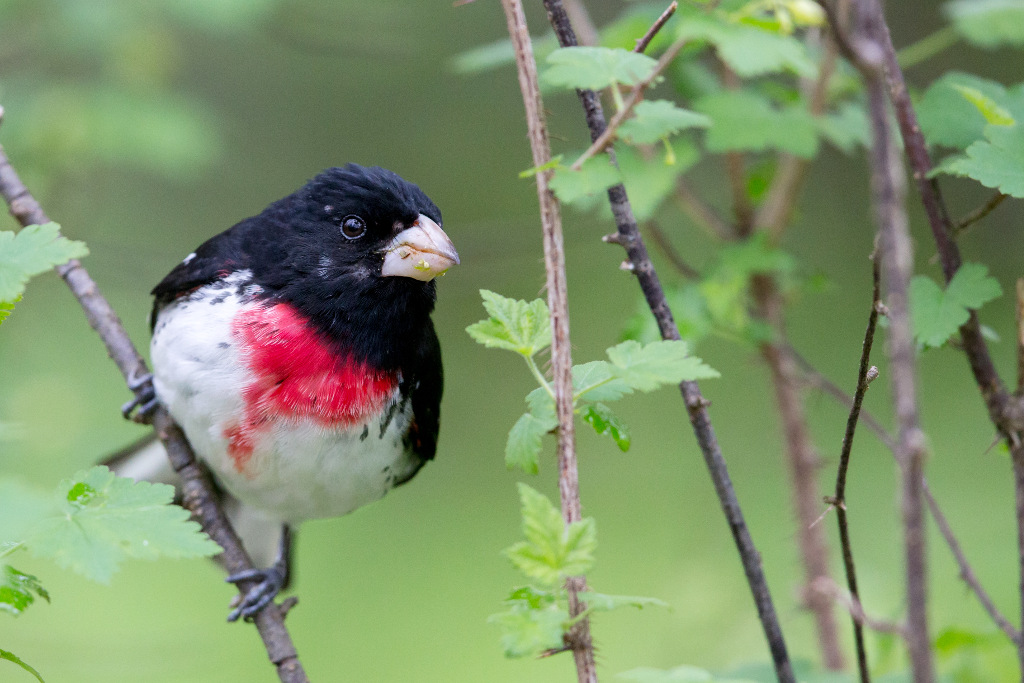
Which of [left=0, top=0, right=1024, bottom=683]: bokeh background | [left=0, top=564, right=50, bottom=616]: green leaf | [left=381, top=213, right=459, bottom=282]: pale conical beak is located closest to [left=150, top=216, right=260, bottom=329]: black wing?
[left=381, top=213, right=459, bottom=282]: pale conical beak

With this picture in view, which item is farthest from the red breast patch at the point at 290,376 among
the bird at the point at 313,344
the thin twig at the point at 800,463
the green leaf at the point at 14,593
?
the thin twig at the point at 800,463

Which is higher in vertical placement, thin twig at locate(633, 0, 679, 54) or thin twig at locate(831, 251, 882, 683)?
thin twig at locate(633, 0, 679, 54)

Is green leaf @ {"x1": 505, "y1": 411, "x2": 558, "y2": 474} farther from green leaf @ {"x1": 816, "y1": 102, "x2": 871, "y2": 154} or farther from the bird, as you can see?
green leaf @ {"x1": 816, "y1": 102, "x2": 871, "y2": 154}

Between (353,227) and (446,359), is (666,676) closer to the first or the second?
(353,227)

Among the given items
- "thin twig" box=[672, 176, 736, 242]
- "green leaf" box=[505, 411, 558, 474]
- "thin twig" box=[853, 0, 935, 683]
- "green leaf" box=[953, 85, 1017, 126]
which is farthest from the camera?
"thin twig" box=[672, 176, 736, 242]

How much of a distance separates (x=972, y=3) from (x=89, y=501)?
8.16ft

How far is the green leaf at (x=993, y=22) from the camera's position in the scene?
8.41ft

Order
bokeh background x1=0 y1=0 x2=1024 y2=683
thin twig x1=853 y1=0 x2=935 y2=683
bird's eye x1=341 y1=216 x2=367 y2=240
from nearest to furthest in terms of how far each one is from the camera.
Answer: thin twig x1=853 y1=0 x2=935 y2=683 → bird's eye x1=341 y1=216 x2=367 y2=240 → bokeh background x1=0 y1=0 x2=1024 y2=683

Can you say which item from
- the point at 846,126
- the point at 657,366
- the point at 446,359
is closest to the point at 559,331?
the point at 657,366

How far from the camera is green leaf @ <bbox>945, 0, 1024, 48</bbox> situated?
2564mm

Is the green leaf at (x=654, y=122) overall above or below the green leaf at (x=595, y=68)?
below

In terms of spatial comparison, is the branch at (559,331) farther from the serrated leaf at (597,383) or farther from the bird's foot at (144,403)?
the bird's foot at (144,403)

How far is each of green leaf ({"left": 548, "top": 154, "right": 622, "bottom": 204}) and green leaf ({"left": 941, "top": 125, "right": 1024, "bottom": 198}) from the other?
0.71 metres

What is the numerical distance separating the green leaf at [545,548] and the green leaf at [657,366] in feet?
0.76
